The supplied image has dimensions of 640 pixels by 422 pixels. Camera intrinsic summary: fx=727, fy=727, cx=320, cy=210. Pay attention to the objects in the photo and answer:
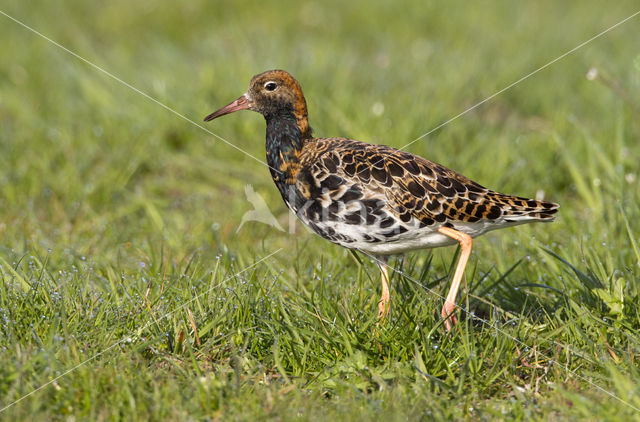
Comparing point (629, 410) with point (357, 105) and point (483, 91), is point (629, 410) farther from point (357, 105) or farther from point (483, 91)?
point (483, 91)

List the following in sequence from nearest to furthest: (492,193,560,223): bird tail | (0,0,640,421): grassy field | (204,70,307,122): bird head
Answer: (0,0,640,421): grassy field → (492,193,560,223): bird tail → (204,70,307,122): bird head

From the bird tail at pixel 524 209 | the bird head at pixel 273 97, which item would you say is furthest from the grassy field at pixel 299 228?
the bird head at pixel 273 97

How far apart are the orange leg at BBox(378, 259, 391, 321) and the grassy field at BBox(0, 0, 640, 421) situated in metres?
0.07

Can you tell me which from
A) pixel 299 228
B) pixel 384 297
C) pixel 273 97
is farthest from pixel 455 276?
pixel 299 228

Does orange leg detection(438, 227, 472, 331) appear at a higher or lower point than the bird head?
lower

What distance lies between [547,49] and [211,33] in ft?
Answer: 16.6

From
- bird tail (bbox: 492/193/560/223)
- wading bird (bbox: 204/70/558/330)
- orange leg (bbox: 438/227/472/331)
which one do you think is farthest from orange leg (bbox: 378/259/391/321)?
bird tail (bbox: 492/193/560/223)

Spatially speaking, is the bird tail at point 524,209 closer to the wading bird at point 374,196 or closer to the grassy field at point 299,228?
the wading bird at point 374,196

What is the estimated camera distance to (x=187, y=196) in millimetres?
7672

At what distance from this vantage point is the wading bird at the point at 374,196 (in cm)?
445

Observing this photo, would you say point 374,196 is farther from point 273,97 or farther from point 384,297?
point 273,97

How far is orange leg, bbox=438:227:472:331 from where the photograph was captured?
4415 millimetres

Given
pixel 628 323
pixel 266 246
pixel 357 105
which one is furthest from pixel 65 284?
pixel 357 105

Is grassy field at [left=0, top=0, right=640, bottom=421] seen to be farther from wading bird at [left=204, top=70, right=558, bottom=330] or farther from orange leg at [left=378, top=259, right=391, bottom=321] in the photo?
wading bird at [left=204, top=70, right=558, bottom=330]
